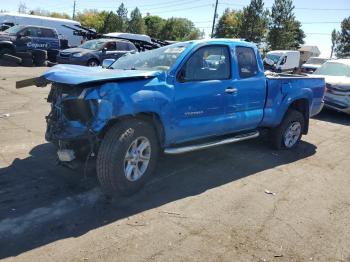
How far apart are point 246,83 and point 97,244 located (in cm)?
348

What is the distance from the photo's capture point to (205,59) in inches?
223

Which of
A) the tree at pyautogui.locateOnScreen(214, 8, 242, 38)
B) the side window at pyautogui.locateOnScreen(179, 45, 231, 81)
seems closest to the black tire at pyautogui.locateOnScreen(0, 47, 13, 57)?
the side window at pyautogui.locateOnScreen(179, 45, 231, 81)

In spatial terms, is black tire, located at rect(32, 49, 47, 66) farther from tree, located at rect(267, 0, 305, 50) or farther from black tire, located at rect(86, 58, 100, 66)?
tree, located at rect(267, 0, 305, 50)

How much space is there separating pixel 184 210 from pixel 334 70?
10.3 meters

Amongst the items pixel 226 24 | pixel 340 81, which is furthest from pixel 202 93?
pixel 226 24

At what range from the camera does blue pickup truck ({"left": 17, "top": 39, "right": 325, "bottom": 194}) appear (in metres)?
4.50

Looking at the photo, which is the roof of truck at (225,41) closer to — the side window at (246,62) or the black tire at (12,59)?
the side window at (246,62)

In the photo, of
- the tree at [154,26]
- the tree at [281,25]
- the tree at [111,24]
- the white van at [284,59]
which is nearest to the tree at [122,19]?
the tree at [111,24]

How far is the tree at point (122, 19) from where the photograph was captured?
70.1 m

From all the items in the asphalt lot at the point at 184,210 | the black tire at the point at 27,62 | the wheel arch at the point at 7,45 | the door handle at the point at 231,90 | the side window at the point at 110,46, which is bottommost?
the asphalt lot at the point at 184,210

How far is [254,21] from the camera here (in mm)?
58688

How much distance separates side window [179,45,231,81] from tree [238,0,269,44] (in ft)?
178

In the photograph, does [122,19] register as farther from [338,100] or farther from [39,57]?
[338,100]

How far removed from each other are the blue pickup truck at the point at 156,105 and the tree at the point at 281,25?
175 feet
